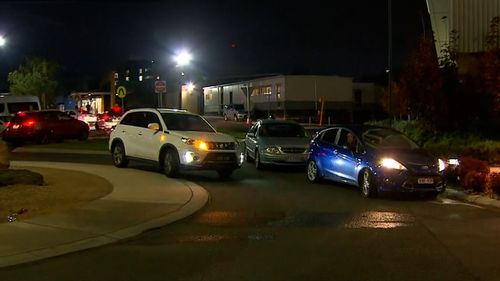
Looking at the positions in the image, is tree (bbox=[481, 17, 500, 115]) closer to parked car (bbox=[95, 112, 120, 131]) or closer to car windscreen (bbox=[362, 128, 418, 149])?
car windscreen (bbox=[362, 128, 418, 149])

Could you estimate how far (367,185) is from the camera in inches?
536

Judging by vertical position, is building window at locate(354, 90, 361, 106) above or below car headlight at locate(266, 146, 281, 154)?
above

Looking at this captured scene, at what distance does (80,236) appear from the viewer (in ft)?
30.0

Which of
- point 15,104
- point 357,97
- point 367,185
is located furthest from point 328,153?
point 357,97

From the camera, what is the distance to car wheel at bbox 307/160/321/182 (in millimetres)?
16016

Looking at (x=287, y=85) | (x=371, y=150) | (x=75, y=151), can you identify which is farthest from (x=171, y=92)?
(x=371, y=150)

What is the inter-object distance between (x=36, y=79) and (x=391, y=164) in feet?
226

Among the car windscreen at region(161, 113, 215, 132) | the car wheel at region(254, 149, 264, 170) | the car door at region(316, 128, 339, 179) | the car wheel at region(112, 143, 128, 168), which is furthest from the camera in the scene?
the car wheel at region(254, 149, 264, 170)

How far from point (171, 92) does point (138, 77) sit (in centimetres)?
2839

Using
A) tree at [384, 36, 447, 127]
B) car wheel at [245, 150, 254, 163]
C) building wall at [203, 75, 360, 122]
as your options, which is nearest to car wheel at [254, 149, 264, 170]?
car wheel at [245, 150, 254, 163]

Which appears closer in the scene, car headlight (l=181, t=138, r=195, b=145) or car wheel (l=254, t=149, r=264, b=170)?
car headlight (l=181, t=138, r=195, b=145)

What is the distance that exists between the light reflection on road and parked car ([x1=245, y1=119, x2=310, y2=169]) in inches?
278

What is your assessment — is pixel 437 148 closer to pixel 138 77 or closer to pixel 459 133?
pixel 459 133

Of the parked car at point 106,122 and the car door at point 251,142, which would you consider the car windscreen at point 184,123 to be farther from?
the parked car at point 106,122
